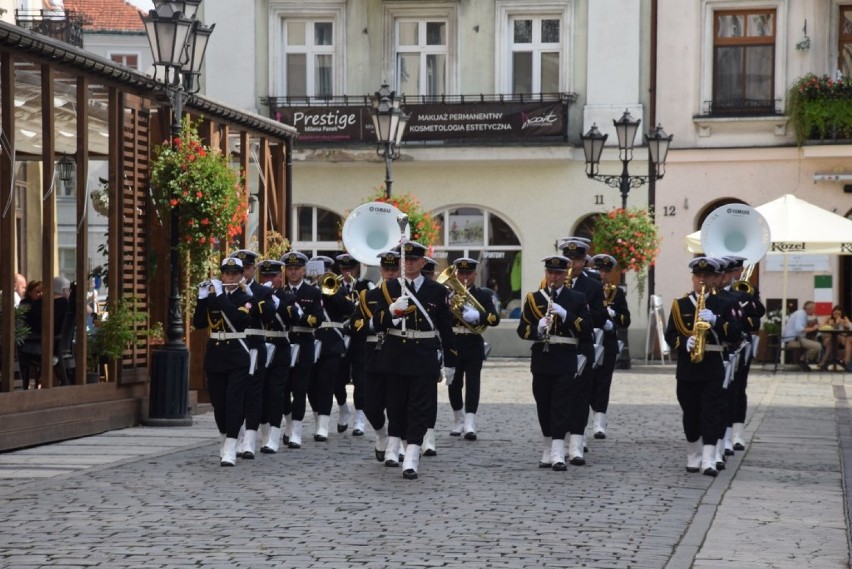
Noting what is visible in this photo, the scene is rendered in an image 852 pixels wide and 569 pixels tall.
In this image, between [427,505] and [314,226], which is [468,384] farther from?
[314,226]

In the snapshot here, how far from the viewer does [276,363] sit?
48.9 ft

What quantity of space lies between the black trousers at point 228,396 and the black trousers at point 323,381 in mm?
1981

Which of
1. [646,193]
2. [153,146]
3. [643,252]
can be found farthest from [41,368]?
[646,193]

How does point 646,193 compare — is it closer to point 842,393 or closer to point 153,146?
point 842,393

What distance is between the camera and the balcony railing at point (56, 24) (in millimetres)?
29359

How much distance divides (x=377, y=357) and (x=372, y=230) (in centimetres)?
216

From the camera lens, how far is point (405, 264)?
1327cm

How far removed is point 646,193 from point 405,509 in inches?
960

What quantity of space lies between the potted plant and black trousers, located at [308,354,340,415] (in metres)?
2.37

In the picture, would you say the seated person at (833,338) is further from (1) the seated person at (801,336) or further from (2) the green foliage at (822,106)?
(2) the green foliage at (822,106)

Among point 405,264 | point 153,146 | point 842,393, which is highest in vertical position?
point 153,146

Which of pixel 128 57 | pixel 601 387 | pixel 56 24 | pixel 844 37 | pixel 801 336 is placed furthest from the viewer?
pixel 128 57

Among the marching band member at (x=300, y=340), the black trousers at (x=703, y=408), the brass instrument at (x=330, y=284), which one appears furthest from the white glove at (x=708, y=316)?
the marching band member at (x=300, y=340)

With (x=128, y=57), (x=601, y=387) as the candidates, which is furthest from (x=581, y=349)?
(x=128, y=57)
